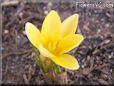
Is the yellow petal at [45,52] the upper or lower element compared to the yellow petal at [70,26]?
lower

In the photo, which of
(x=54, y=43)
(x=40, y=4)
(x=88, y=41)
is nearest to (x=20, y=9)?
(x=40, y=4)

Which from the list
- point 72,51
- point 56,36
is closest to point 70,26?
point 56,36

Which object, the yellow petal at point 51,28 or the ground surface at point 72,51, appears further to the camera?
the ground surface at point 72,51

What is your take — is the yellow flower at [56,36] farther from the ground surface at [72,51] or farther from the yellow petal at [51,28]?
the ground surface at [72,51]

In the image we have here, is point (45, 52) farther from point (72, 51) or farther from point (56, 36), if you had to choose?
point (72, 51)

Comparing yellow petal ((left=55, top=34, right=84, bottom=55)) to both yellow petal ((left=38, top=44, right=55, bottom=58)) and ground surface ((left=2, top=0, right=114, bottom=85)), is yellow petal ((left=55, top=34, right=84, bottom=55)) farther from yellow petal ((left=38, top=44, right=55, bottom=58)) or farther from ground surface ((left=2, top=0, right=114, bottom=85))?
ground surface ((left=2, top=0, right=114, bottom=85))

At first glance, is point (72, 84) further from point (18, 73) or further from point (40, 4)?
point (40, 4)

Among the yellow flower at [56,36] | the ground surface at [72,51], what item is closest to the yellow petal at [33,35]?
the yellow flower at [56,36]
